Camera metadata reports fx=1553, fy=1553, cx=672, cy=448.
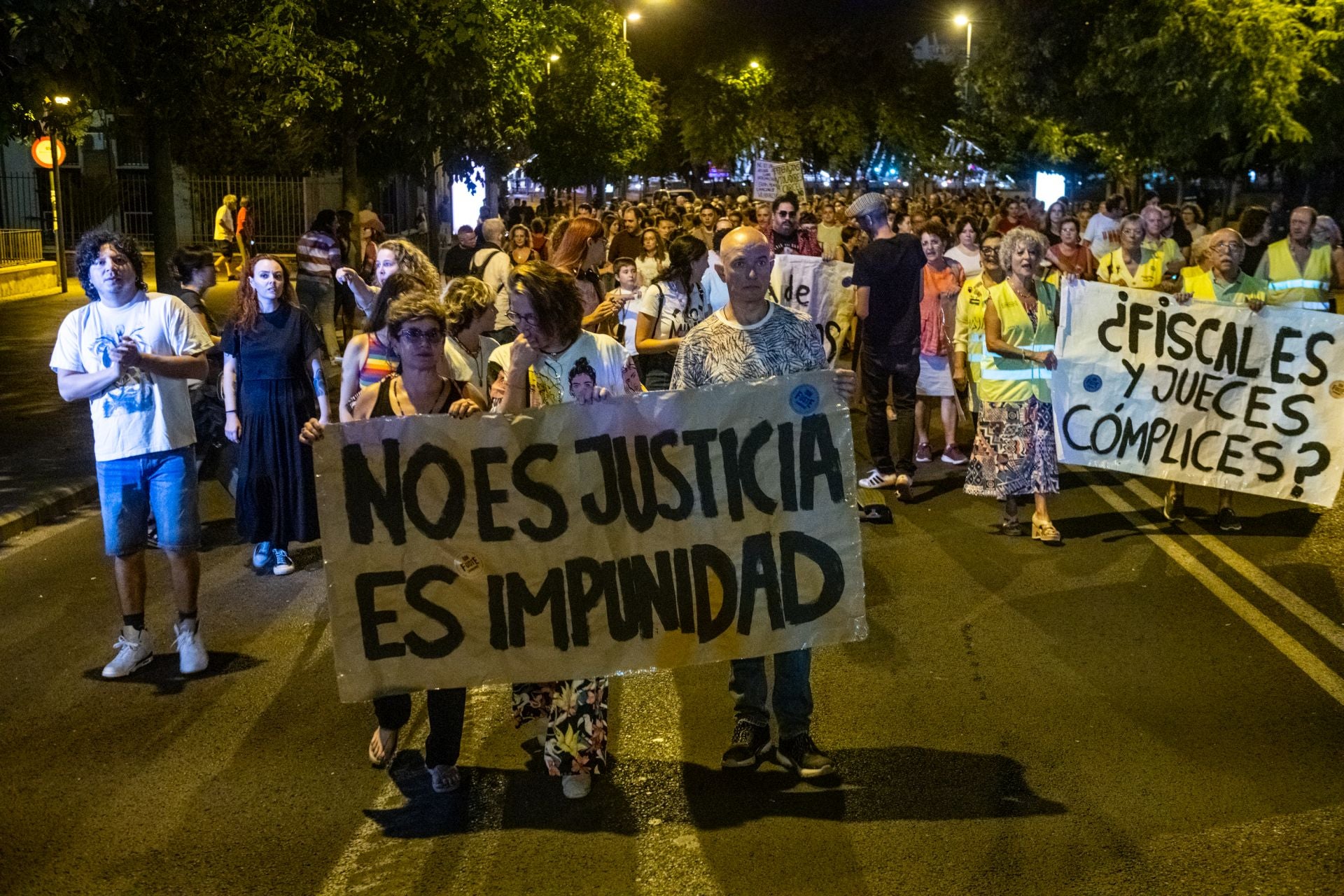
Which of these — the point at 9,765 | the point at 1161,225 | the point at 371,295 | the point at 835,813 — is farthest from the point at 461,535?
the point at 1161,225

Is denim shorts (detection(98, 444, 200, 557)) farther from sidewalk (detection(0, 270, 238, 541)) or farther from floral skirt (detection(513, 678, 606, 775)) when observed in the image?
sidewalk (detection(0, 270, 238, 541))

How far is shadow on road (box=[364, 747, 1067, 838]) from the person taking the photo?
5.02 metres

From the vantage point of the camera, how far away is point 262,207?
35.0 m

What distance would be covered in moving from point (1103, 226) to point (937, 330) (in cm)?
803

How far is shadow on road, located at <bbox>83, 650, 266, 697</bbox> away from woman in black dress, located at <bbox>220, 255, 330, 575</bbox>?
1.46m

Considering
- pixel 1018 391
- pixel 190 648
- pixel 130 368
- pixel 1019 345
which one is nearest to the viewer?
pixel 130 368

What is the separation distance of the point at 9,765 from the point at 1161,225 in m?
8.73

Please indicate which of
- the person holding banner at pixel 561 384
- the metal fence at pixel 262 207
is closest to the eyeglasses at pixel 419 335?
the person holding banner at pixel 561 384

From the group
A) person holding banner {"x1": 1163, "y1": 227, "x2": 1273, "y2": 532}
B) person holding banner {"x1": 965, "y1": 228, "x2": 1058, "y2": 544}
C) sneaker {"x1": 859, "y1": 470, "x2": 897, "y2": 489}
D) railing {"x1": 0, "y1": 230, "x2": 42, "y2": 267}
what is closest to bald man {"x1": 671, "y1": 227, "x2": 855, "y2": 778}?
person holding banner {"x1": 965, "y1": 228, "x2": 1058, "y2": 544}

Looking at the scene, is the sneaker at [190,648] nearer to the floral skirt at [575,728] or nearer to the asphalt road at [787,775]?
the asphalt road at [787,775]

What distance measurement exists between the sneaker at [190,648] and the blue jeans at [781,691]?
2548mm

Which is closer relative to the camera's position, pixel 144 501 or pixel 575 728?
pixel 575 728

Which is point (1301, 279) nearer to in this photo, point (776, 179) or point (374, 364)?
point (374, 364)

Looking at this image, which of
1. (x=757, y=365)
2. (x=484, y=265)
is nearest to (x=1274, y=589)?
(x=757, y=365)
